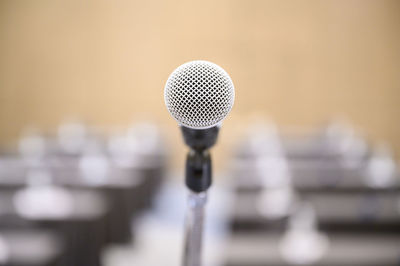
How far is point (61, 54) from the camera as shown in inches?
240

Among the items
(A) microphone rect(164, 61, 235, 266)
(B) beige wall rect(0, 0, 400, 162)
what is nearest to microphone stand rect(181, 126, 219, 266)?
(A) microphone rect(164, 61, 235, 266)

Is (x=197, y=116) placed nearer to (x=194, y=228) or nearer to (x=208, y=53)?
(x=194, y=228)

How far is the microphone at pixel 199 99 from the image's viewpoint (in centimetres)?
47

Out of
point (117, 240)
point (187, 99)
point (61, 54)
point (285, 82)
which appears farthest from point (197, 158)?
point (61, 54)

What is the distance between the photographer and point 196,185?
20.9 inches

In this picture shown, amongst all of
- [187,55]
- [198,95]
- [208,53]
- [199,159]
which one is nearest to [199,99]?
[198,95]

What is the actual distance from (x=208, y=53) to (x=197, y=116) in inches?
225

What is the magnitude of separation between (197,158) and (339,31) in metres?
6.23

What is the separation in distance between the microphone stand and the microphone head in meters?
0.03

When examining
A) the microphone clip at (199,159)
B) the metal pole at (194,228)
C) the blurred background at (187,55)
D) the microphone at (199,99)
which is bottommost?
the metal pole at (194,228)

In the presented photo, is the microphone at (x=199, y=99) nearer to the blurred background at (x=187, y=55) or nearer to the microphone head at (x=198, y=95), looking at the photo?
the microphone head at (x=198, y=95)

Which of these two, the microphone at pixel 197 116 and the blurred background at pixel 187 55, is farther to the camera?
the blurred background at pixel 187 55

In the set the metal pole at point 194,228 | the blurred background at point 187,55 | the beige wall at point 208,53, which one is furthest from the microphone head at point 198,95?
the beige wall at point 208,53

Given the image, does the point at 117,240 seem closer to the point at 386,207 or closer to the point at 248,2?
the point at 386,207
